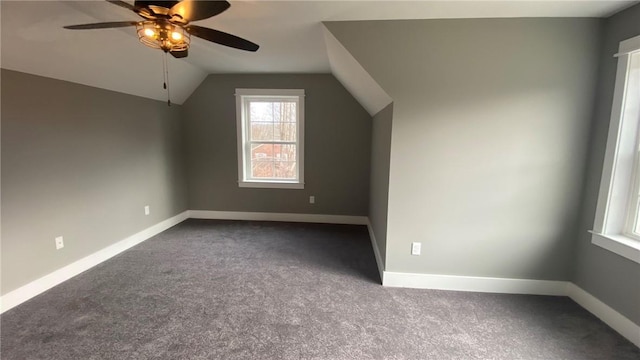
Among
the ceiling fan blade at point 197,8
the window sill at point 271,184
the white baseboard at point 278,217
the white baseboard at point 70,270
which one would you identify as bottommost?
the white baseboard at point 70,270

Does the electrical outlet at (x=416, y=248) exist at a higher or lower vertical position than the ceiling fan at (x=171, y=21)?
lower

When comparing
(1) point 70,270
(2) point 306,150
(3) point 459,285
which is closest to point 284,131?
(2) point 306,150

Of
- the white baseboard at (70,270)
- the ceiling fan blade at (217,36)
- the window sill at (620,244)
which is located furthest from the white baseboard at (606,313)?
the white baseboard at (70,270)

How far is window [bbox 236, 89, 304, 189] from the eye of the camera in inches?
167

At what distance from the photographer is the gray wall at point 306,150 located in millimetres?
4109

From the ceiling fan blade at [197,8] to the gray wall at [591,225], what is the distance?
265cm

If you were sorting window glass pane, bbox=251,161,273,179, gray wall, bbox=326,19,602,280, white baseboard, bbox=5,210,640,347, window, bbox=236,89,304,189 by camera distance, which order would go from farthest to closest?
1. window glass pane, bbox=251,161,273,179
2. window, bbox=236,89,304,189
3. gray wall, bbox=326,19,602,280
4. white baseboard, bbox=5,210,640,347

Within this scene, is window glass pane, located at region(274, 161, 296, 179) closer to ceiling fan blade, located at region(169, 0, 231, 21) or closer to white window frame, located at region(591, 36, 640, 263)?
ceiling fan blade, located at region(169, 0, 231, 21)

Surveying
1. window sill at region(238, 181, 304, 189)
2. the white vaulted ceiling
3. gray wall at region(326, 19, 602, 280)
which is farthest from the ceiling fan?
window sill at region(238, 181, 304, 189)

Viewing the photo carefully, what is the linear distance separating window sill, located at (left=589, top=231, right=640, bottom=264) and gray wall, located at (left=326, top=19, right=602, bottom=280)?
0.22 meters

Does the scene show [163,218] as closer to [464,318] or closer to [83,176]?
[83,176]

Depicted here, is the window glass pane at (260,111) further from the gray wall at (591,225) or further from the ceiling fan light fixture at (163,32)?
the gray wall at (591,225)

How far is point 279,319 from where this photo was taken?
2.05 metres

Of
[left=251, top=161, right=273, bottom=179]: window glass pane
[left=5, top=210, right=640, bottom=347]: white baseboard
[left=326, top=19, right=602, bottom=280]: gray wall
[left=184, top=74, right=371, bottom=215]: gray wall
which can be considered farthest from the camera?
[left=251, top=161, right=273, bottom=179]: window glass pane
